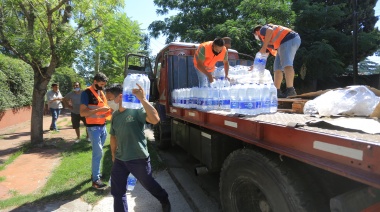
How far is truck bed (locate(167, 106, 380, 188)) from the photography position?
4.38 ft

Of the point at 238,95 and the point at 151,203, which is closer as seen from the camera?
the point at 238,95

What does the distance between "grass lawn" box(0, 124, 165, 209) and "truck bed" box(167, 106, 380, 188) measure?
3.16m

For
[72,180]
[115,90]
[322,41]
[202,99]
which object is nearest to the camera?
[115,90]

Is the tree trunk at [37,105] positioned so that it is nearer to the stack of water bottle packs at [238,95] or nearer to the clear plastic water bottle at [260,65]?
the stack of water bottle packs at [238,95]

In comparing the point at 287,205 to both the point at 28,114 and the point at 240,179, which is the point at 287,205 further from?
the point at 28,114

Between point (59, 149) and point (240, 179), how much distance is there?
673 cm

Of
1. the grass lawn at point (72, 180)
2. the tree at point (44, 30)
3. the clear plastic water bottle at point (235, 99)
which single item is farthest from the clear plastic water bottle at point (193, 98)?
the tree at point (44, 30)

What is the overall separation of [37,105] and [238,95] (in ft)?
23.8

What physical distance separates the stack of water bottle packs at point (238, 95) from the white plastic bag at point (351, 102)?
556 millimetres

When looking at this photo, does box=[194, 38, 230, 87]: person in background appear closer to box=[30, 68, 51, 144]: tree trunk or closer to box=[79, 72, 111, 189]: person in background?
box=[79, 72, 111, 189]: person in background

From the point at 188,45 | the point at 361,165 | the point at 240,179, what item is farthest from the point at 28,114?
the point at 361,165

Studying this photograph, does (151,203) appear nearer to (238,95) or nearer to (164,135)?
(238,95)

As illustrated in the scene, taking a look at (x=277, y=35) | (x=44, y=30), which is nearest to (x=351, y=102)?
(x=277, y=35)

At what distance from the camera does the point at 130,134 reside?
3.22 meters
